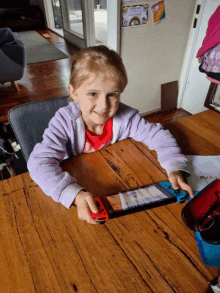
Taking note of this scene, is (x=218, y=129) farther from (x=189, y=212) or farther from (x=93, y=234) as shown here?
(x=93, y=234)

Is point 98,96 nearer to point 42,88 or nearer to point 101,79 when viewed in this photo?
point 101,79

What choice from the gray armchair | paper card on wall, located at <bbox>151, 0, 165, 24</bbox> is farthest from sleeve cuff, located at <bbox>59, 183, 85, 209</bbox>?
the gray armchair

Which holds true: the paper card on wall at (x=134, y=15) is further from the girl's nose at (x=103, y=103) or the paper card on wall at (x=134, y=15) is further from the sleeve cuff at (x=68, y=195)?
the sleeve cuff at (x=68, y=195)

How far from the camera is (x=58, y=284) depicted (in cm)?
46

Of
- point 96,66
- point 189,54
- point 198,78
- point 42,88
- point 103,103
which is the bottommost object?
point 42,88

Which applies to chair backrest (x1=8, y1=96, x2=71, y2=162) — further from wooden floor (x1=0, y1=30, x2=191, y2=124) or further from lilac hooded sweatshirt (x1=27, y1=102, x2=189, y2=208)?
wooden floor (x1=0, y1=30, x2=191, y2=124)

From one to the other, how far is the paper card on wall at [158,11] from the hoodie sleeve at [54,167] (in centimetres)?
150

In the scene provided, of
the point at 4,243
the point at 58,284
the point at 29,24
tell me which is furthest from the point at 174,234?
the point at 29,24

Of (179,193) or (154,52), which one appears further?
(154,52)

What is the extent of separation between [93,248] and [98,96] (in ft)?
1.52

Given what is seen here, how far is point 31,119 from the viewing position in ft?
2.95

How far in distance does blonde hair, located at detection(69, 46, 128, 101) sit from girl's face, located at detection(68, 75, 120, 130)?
18 millimetres

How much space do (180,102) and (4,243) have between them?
2.45 m

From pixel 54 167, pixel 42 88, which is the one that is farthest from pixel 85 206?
pixel 42 88
